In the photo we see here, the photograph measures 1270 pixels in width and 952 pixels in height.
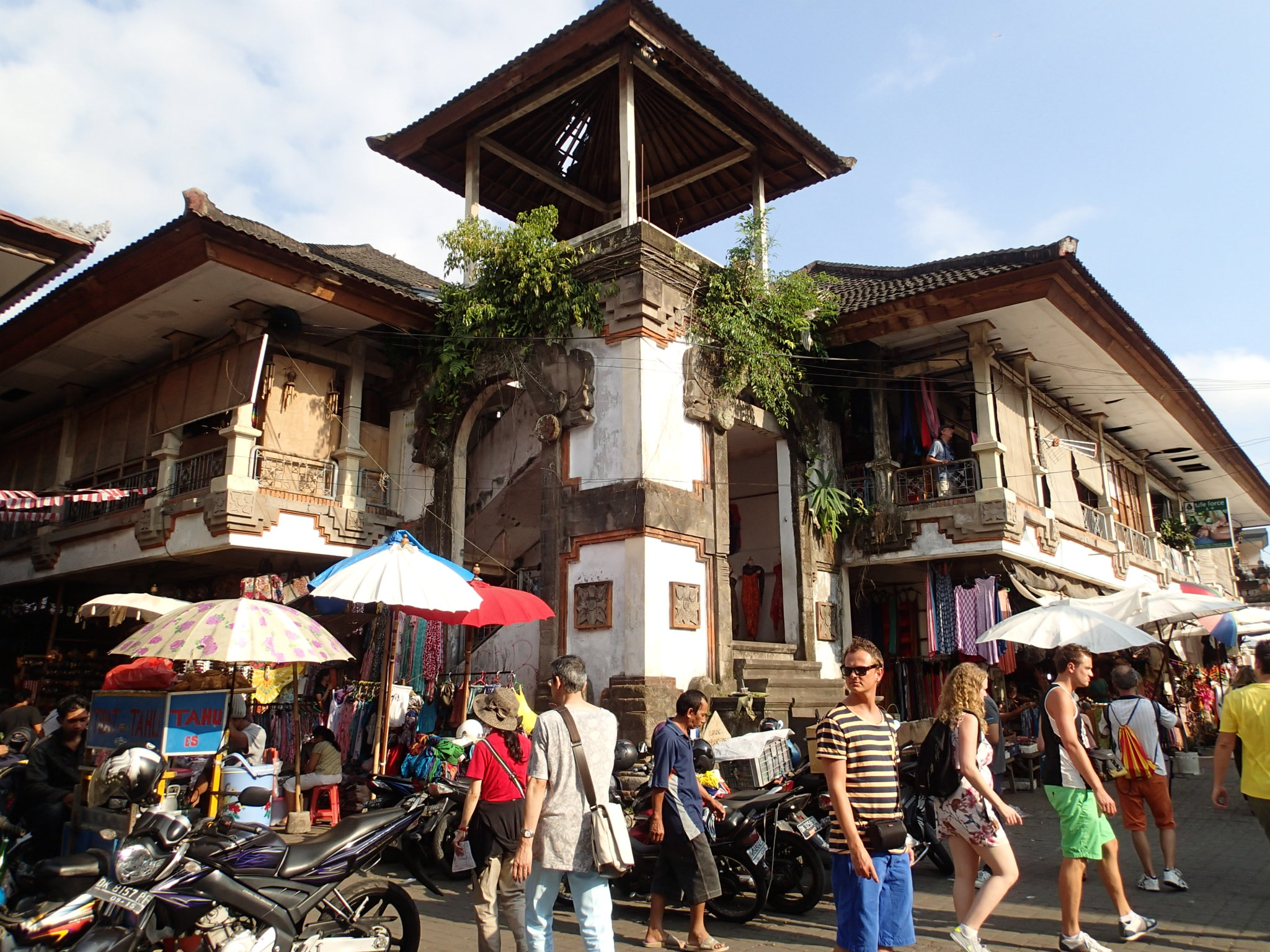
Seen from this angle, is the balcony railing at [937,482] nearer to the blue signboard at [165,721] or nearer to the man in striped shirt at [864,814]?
the man in striped shirt at [864,814]

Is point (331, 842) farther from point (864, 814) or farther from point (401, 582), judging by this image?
point (401, 582)

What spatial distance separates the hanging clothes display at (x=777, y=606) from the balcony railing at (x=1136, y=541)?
7.26 meters

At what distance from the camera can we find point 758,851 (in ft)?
20.9

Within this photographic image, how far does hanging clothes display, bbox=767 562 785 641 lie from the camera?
613 inches

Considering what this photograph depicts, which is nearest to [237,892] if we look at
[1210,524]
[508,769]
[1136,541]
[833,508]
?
[508,769]

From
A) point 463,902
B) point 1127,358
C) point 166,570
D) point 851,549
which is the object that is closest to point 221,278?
point 166,570

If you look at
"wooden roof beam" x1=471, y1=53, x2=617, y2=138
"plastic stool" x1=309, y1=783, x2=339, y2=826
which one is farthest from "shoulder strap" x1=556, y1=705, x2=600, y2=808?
"wooden roof beam" x1=471, y1=53, x2=617, y2=138

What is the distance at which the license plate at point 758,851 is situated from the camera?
6355 mm

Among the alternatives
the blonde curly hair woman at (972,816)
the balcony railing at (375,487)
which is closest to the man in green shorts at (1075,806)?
the blonde curly hair woman at (972,816)

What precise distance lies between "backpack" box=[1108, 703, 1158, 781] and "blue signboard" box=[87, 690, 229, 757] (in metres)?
6.77

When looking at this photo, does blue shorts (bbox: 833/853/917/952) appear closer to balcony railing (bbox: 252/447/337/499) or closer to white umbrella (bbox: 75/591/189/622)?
white umbrella (bbox: 75/591/189/622)

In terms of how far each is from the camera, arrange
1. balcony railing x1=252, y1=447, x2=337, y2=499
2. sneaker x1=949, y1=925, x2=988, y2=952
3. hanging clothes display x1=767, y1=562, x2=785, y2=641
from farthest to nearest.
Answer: hanging clothes display x1=767, y1=562, x2=785, y2=641 → balcony railing x1=252, y1=447, x2=337, y2=499 → sneaker x1=949, y1=925, x2=988, y2=952

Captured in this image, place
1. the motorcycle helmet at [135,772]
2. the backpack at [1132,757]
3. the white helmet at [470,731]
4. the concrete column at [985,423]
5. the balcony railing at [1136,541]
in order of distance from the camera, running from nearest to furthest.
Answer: the motorcycle helmet at [135,772], the backpack at [1132,757], the white helmet at [470,731], the concrete column at [985,423], the balcony railing at [1136,541]

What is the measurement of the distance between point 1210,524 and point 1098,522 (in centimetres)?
966
